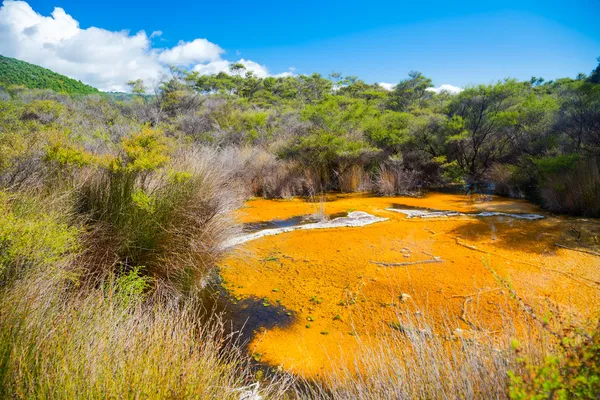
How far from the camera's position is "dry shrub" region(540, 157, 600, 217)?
6.46m

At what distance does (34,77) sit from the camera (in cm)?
3222

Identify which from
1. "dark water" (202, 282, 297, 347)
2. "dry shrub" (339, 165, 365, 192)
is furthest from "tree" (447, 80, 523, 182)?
→ "dark water" (202, 282, 297, 347)

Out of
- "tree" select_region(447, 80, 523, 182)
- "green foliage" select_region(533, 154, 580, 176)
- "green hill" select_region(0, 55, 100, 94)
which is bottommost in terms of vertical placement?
"green foliage" select_region(533, 154, 580, 176)

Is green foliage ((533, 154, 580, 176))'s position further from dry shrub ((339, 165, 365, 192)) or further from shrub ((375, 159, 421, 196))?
dry shrub ((339, 165, 365, 192))

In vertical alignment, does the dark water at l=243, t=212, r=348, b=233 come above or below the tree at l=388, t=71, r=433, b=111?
below

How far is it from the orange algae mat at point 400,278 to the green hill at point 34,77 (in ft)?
115

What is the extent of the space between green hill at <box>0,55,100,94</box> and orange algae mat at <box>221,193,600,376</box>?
3507 cm

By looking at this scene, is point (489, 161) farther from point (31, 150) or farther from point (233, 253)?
point (31, 150)

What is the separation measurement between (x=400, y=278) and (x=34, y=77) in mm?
45456

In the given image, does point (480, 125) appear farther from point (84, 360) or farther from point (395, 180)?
point (84, 360)

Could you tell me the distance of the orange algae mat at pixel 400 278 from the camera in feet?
9.59

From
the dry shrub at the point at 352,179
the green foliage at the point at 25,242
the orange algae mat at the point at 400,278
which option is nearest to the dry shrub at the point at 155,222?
the green foliage at the point at 25,242

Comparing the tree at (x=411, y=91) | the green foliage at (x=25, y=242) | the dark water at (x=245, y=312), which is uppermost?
the tree at (x=411, y=91)

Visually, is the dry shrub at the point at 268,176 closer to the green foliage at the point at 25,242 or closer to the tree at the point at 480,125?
the tree at the point at 480,125
